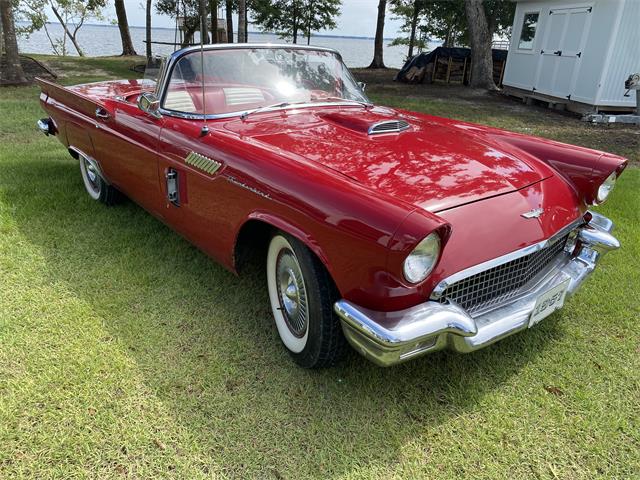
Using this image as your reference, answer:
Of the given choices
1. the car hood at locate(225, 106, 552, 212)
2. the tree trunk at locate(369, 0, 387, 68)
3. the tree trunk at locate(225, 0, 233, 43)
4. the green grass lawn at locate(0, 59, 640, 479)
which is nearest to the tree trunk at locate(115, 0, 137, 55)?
the tree trunk at locate(225, 0, 233, 43)

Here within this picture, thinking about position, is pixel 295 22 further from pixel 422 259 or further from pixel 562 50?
pixel 422 259

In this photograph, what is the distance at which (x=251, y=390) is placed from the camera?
2.34 metres

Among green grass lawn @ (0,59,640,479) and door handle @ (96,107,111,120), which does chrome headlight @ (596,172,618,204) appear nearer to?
green grass lawn @ (0,59,640,479)

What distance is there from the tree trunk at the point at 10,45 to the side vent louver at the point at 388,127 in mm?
9802

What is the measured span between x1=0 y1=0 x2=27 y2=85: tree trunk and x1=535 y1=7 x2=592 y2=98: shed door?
11.2 meters

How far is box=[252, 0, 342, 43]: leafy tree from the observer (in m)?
21.6

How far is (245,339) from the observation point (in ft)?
8.87

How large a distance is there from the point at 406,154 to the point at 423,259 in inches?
31.1

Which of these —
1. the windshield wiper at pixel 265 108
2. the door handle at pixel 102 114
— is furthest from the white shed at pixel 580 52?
the door handle at pixel 102 114

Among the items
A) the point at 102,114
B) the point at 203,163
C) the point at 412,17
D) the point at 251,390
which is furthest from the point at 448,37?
the point at 251,390

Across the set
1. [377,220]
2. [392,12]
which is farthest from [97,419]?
[392,12]

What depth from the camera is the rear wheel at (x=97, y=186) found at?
4281 millimetres

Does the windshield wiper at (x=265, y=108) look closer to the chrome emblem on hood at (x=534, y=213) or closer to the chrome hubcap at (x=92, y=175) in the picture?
the chrome emblem on hood at (x=534, y=213)

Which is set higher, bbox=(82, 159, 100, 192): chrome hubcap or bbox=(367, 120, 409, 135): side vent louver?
bbox=(367, 120, 409, 135): side vent louver
